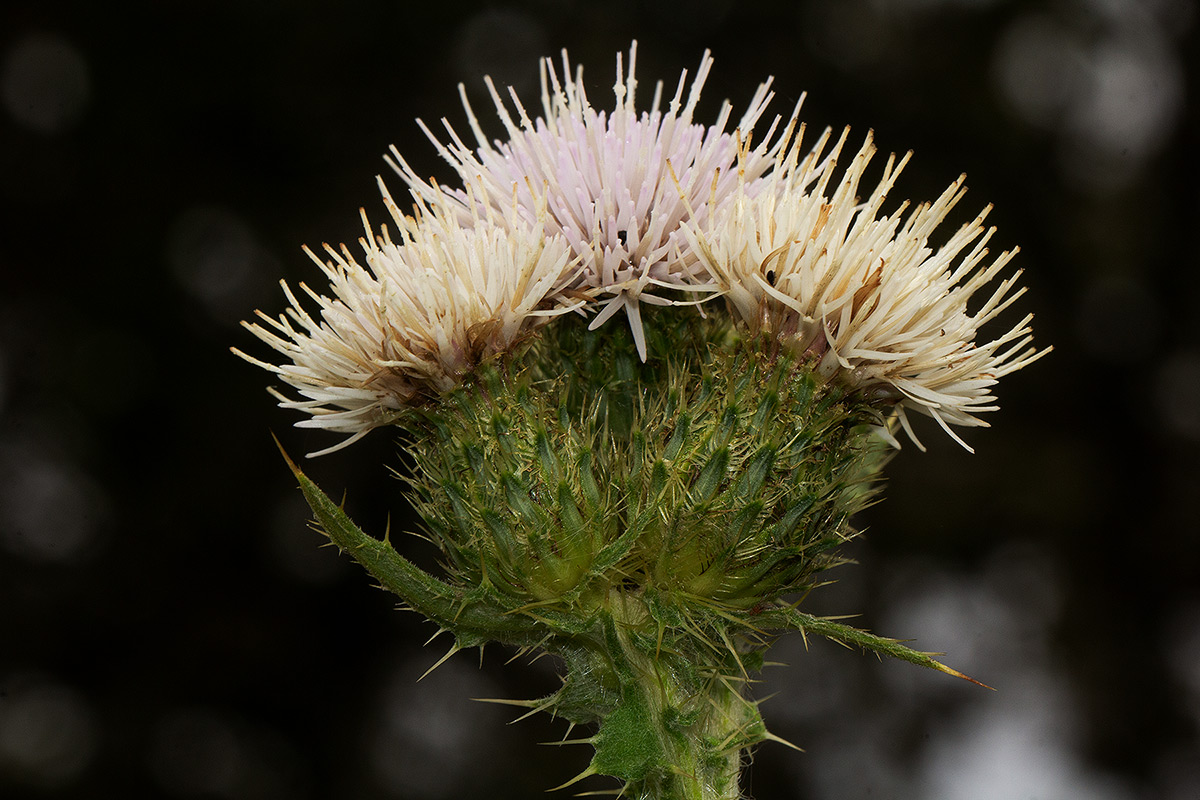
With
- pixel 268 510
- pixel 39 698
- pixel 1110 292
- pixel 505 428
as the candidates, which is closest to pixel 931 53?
pixel 1110 292

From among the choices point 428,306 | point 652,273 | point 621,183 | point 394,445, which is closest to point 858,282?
point 652,273

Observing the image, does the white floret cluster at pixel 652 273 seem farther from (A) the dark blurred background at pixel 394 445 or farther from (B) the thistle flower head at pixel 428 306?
(A) the dark blurred background at pixel 394 445

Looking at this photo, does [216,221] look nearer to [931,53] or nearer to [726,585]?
[931,53]

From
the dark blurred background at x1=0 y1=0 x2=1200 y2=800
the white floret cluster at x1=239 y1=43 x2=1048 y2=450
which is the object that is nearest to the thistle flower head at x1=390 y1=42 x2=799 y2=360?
the white floret cluster at x1=239 y1=43 x2=1048 y2=450

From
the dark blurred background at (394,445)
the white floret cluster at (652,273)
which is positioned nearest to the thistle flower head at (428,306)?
the white floret cluster at (652,273)

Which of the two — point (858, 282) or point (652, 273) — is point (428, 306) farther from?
point (858, 282)

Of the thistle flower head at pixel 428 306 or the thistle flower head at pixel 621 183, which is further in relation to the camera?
the thistle flower head at pixel 621 183
